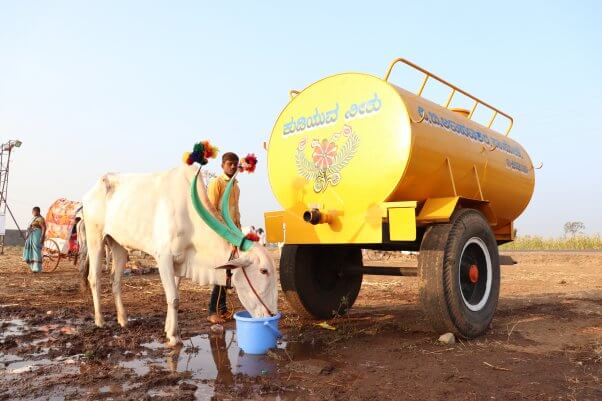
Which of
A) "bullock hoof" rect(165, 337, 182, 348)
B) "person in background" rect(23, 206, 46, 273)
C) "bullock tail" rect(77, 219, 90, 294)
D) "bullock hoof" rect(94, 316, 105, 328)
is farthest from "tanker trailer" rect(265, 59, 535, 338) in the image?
"person in background" rect(23, 206, 46, 273)

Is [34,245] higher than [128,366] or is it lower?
higher

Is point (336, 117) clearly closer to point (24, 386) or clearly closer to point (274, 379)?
point (274, 379)

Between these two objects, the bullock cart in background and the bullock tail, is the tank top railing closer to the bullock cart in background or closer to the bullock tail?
the bullock tail

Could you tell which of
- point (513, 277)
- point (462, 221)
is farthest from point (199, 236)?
point (513, 277)

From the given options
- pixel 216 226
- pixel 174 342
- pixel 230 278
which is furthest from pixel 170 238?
pixel 174 342

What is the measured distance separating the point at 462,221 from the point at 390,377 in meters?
2.06

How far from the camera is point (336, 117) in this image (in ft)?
19.0

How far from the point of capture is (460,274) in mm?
5398

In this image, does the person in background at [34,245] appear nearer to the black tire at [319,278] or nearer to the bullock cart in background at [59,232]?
the bullock cart in background at [59,232]

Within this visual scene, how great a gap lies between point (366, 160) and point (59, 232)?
1491cm

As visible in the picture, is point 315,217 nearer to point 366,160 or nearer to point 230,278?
point 366,160

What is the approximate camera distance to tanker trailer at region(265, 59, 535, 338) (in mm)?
5078

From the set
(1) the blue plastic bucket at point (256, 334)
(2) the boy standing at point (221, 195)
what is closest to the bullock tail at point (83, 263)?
(2) the boy standing at point (221, 195)

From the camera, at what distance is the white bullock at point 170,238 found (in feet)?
17.0
